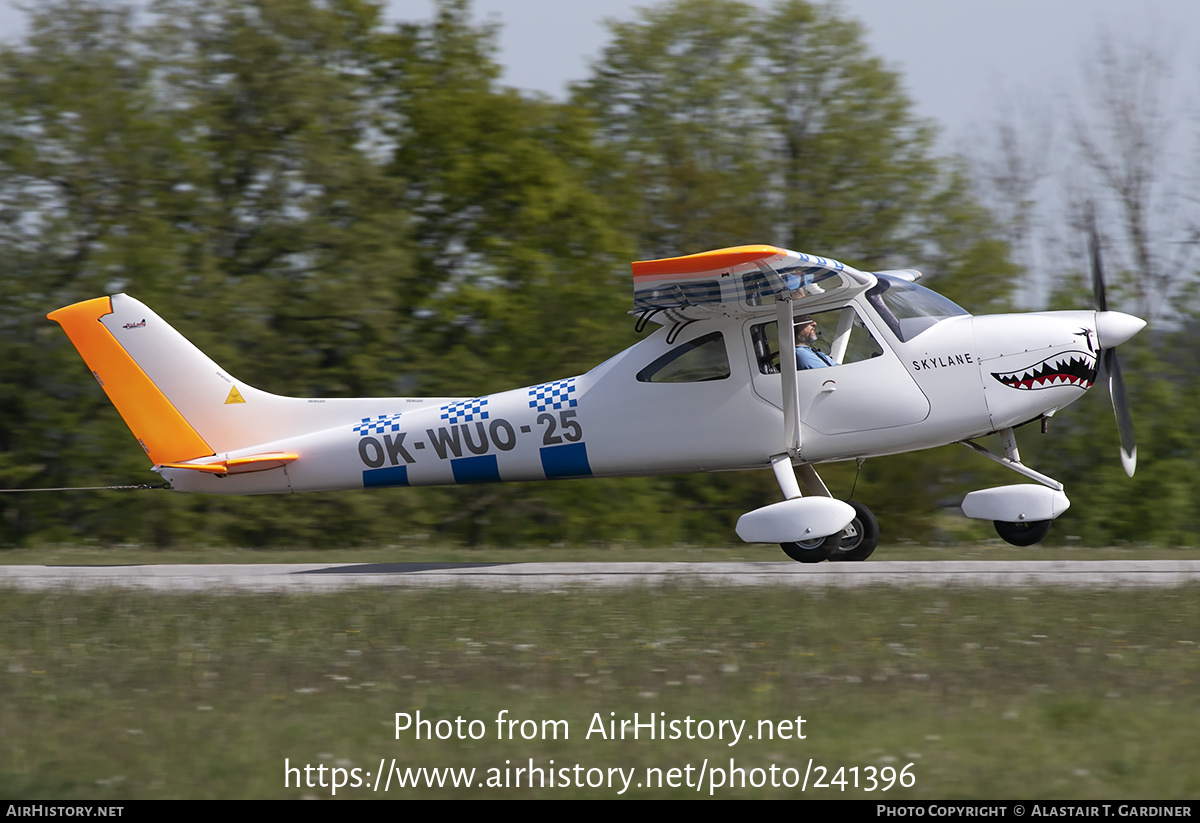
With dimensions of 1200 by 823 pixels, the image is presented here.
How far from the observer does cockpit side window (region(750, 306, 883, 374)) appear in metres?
10.7

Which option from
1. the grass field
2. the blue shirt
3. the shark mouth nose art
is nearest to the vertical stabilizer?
the grass field

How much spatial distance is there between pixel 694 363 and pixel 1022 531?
11.7 feet

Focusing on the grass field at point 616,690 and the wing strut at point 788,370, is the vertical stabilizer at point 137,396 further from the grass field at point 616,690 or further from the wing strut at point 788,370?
the wing strut at point 788,370

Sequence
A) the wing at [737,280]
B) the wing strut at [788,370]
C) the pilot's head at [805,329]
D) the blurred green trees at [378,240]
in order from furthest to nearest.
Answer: the blurred green trees at [378,240], the pilot's head at [805,329], the wing strut at [788,370], the wing at [737,280]

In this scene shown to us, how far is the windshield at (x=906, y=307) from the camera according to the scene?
10.7 metres

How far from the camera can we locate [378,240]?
1903cm

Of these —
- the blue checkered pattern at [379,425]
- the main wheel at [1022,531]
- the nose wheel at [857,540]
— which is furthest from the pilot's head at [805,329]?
the blue checkered pattern at [379,425]

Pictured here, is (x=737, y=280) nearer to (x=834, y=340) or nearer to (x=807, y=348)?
(x=807, y=348)

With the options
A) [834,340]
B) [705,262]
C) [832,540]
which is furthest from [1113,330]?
[705,262]

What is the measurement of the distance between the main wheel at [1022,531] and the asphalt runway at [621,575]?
570mm

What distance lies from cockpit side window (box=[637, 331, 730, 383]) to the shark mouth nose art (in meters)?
2.48

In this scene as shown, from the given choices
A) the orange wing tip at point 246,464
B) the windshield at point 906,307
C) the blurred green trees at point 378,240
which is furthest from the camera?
the blurred green trees at point 378,240

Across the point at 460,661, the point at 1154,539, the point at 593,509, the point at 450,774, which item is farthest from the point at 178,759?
the point at 1154,539

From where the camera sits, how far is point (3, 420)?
18.9 metres
